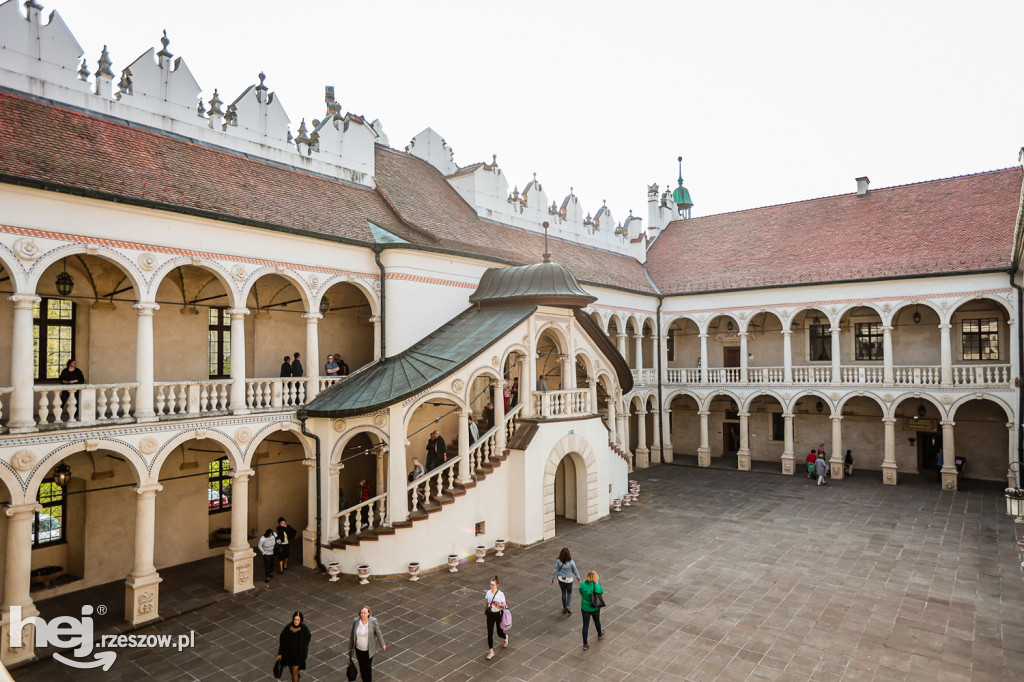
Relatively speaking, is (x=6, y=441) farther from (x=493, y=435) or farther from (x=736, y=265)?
(x=736, y=265)

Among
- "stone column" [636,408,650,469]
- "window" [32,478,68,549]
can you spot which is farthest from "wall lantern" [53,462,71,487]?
"stone column" [636,408,650,469]

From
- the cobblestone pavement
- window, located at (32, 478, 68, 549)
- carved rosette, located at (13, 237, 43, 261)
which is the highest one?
carved rosette, located at (13, 237, 43, 261)

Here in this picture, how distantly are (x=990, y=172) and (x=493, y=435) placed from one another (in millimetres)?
26067

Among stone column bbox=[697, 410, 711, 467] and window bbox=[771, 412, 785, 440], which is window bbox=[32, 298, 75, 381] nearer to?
stone column bbox=[697, 410, 711, 467]

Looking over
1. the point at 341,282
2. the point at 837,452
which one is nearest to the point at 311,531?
the point at 341,282

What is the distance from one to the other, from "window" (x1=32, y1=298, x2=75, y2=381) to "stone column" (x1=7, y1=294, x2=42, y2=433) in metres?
2.29

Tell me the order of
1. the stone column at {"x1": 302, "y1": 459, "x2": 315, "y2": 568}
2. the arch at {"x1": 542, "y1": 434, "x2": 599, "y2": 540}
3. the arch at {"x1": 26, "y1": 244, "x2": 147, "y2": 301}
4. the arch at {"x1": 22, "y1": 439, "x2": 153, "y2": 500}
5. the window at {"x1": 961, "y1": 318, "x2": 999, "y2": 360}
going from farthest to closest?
the window at {"x1": 961, "y1": 318, "x2": 999, "y2": 360}
the arch at {"x1": 542, "y1": 434, "x2": 599, "y2": 540}
the stone column at {"x1": 302, "y1": 459, "x2": 315, "y2": 568}
the arch at {"x1": 26, "y1": 244, "x2": 147, "y2": 301}
the arch at {"x1": 22, "y1": 439, "x2": 153, "y2": 500}

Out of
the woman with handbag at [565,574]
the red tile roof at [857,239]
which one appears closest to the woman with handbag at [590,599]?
the woman with handbag at [565,574]

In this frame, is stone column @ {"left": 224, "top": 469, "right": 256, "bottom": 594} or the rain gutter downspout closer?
stone column @ {"left": 224, "top": 469, "right": 256, "bottom": 594}

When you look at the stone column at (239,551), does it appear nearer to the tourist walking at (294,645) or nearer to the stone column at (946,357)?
the tourist walking at (294,645)

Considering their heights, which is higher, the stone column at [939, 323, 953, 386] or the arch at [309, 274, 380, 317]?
the arch at [309, 274, 380, 317]

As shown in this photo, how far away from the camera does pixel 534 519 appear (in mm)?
17672

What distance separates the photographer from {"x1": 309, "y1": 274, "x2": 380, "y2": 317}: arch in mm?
16688

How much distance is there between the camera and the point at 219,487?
17719 mm
